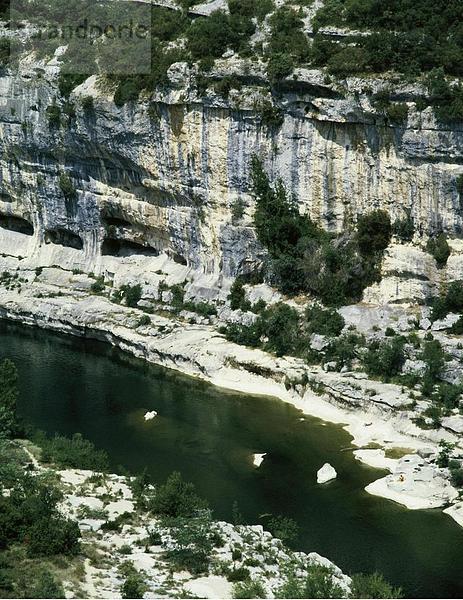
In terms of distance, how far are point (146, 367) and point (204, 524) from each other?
21.1 metres

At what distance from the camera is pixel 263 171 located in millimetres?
57469

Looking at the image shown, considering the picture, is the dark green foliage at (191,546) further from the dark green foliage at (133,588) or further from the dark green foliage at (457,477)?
the dark green foliage at (457,477)

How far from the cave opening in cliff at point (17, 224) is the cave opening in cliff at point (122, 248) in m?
6.51

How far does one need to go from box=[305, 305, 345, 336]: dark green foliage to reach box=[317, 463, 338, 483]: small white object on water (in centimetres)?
1036

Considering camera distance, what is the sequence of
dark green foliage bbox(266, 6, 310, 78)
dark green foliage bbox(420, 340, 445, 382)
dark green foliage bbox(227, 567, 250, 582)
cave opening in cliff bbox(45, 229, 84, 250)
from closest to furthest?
dark green foliage bbox(227, 567, 250, 582)
dark green foliage bbox(420, 340, 445, 382)
dark green foliage bbox(266, 6, 310, 78)
cave opening in cliff bbox(45, 229, 84, 250)

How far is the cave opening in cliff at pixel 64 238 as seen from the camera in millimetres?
67438

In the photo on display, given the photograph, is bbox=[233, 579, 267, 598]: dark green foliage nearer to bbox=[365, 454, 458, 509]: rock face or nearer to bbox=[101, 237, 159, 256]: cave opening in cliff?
bbox=[365, 454, 458, 509]: rock face

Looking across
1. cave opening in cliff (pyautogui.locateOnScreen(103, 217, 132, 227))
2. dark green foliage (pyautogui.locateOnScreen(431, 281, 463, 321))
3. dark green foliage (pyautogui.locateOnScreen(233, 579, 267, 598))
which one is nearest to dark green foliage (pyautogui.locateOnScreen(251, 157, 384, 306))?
dark green foliage (pyautogui.locateOnScreen(431, 281, 463, 321))

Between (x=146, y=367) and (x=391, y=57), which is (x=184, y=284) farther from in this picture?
(x=391, y=57)

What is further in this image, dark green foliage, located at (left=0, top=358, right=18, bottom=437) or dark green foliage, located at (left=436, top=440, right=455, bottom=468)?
dark green foliage, located at (left=0, top=358, right=18, bottom=437)

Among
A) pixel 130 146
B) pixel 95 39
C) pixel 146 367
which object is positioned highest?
pixel 95 39

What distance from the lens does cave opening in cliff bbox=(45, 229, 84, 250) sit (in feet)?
221

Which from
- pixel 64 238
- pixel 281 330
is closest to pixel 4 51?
pixel 64 238

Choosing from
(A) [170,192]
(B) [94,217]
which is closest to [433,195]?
(A) [170,192]
